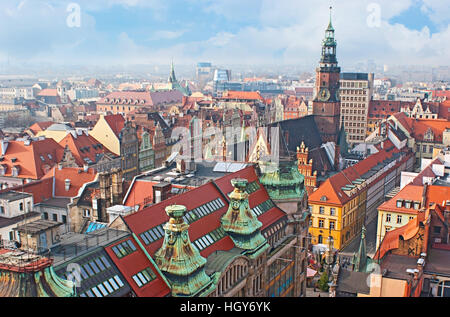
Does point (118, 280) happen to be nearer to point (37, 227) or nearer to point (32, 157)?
point (37, 227)

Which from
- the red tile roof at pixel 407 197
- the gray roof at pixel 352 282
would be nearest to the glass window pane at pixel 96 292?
the gray roof at pixel 352 282

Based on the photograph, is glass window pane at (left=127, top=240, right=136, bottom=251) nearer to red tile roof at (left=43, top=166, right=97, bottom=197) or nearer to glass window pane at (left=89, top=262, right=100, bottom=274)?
glass window pane at (left=89, top=262, right=100, bottom=274)

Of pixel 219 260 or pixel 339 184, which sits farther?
pixel 339 184

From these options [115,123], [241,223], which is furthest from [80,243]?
[115,123]

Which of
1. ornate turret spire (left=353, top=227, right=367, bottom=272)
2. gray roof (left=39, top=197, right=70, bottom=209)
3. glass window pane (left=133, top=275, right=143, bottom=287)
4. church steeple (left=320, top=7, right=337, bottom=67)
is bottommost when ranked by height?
ornate turret spire (left=353, top=227, right=367, bottom=272)

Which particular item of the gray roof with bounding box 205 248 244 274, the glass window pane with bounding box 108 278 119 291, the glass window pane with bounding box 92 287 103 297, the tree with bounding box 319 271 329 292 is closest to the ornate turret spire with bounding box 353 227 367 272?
the tree with bounding box 319 271 329 292
